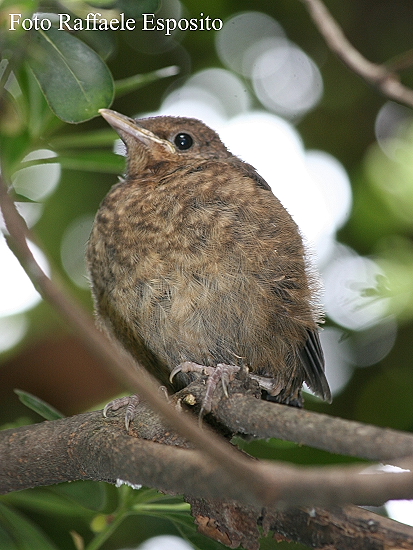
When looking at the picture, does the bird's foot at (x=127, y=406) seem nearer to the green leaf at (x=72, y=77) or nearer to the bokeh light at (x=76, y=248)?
the green leaf at (x=72, y=77)

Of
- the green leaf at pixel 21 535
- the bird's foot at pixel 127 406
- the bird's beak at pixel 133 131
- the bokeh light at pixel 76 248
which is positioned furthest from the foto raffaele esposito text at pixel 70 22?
the green leaf at pixel 21 535

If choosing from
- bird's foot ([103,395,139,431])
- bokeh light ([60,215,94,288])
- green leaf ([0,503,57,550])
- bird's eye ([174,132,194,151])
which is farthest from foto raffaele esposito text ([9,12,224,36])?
green leaf ([0,503,57,550])

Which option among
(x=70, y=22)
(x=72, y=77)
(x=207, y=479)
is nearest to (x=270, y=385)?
A: (x=72, y=77)

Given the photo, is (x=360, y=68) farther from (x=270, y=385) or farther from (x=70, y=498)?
(x=70, y=498)

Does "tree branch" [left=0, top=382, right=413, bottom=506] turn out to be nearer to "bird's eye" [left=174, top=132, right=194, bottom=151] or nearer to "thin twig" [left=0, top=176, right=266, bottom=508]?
"thin twig" [left=0, top=176, right=266, bottom=508]

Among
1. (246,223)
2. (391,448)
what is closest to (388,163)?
(246,223)

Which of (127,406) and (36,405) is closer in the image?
(127,406)

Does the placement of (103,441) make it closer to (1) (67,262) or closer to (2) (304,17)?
(1) (67,262)
